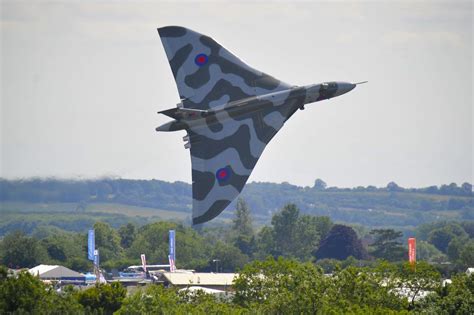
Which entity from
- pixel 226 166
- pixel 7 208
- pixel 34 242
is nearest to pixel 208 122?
pixel 226 166

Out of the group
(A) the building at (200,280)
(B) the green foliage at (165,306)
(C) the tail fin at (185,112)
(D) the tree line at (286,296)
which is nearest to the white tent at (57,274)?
(A) the building at (200,280)

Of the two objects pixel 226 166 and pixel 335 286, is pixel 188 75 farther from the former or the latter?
pixel 335 286

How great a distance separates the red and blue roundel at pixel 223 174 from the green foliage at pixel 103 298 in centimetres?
4704

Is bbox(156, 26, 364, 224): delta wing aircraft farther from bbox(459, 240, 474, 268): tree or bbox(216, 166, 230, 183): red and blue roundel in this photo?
bbox(459, 240, 474, 268): tree

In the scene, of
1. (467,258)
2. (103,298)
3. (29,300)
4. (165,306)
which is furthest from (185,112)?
(467,258)

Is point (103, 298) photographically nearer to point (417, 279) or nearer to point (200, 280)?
point (417, 279)

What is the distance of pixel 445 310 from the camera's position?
245 feet

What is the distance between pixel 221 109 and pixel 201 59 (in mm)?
2625

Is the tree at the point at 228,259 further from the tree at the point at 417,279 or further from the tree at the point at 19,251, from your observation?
the tree at the point at 417,279

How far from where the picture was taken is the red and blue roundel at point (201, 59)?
49.2 metres

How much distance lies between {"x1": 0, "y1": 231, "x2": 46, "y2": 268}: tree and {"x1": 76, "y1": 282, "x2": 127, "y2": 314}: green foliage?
2904 inches

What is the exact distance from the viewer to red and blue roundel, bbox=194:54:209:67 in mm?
49219

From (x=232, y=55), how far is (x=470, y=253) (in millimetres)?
130518

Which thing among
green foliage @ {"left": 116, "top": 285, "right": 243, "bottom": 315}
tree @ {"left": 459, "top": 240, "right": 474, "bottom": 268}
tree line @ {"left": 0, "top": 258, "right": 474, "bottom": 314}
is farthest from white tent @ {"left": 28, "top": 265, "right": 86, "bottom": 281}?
green foliage @ {"left": 116, "top": 285, "right": 243, "bottom": 315}
